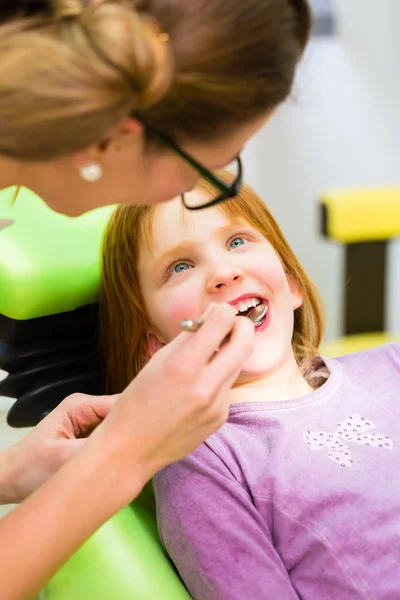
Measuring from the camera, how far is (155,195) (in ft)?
2.47

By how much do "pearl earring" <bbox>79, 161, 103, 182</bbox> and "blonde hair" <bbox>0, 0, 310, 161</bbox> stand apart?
1.4 inches

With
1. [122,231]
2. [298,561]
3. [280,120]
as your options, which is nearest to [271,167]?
[280,120]

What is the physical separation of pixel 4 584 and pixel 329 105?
2235 millimetres

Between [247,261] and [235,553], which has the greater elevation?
[247,261]

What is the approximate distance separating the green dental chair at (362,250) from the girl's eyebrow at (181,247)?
688 mm

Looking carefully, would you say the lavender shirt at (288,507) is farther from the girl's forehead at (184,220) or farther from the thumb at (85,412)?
the girl's forehead at (184,220)

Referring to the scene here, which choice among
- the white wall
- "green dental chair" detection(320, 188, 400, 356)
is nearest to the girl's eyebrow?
"green dental chair" detection(320, 188, 400, 356)

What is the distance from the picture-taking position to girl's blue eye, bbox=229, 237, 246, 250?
113 centimetres

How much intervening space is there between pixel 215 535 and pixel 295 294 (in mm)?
436

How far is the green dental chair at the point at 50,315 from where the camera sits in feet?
3.63

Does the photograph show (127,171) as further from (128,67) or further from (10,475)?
(10,475)

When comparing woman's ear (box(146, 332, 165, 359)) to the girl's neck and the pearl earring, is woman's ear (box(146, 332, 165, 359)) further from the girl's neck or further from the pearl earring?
the pearl earring

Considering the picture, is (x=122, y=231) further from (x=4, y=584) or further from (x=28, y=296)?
(x=4, y=584)

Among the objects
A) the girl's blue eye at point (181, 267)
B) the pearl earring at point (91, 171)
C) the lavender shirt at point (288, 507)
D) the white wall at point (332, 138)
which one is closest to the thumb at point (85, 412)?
the lavender shirt at point (288, 507)
